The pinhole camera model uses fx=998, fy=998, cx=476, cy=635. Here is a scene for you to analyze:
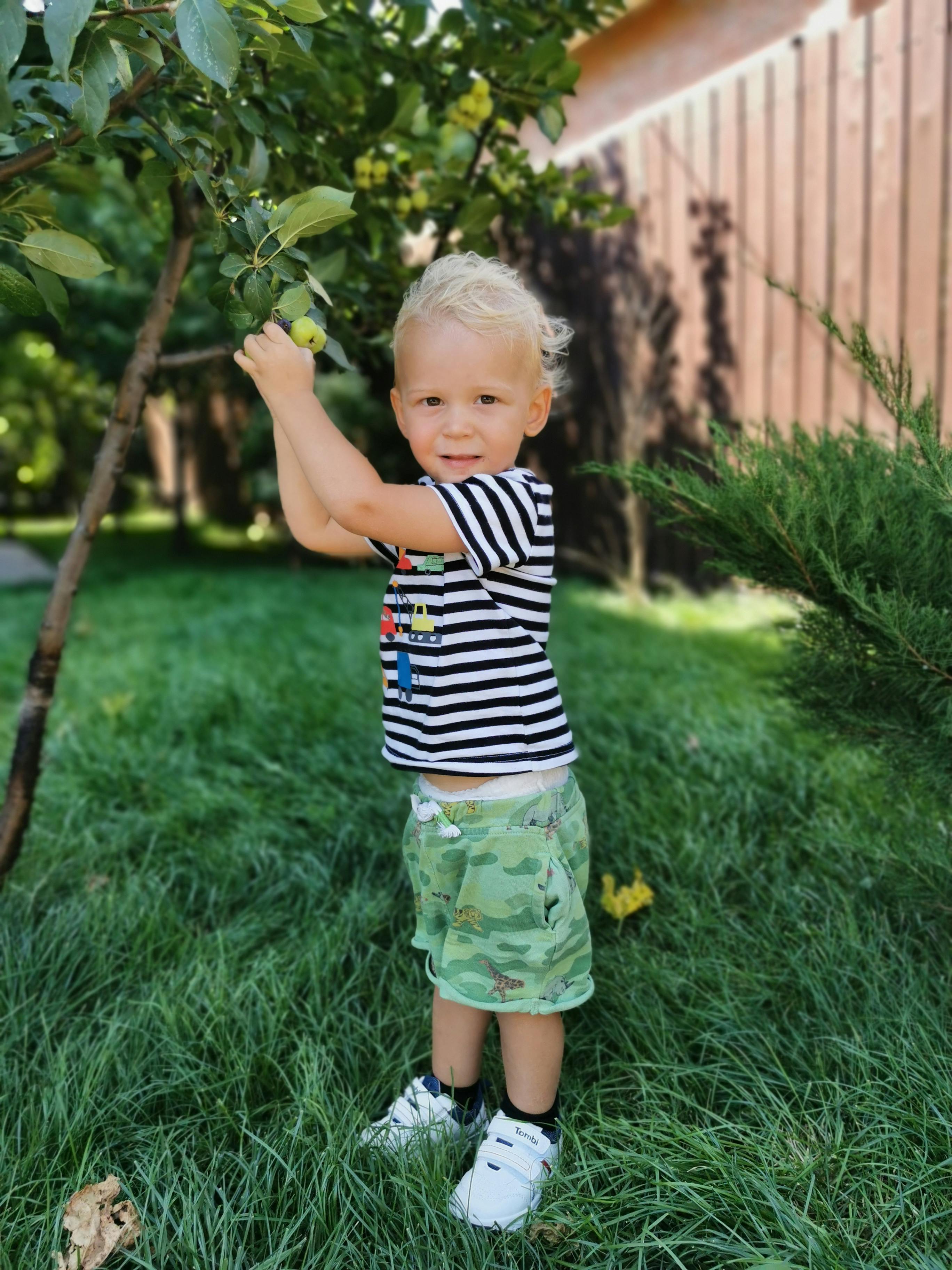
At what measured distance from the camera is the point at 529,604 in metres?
1.41

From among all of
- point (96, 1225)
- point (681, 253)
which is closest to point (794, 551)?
point (96, 1225)

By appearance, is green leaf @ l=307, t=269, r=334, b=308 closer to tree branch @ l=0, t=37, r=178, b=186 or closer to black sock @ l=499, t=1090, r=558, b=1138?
tree branch @ l=0, t=37, r=178, b=186

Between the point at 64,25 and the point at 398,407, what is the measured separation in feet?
2.10

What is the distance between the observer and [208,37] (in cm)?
101

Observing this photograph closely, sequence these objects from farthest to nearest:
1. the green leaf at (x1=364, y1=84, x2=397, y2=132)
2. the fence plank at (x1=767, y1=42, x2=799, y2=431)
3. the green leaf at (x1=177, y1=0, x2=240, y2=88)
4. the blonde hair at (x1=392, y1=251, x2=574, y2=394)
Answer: the fence plank at (x1=767, y1=42, x2=799, y2=431)
the green leaf at (x1=364, y1=84, x2=397, y2=132)
the blonde hair at (x1=392, y1=251, x2=574, y2=394)
the green leaf at (x1=177, y1=0, x2=240, y2=88)

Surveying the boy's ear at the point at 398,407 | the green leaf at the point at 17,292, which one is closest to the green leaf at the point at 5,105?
the green leaf at the point at 17,292

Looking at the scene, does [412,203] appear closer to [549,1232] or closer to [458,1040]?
[458,1040]

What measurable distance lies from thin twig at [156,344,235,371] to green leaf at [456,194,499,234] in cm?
49

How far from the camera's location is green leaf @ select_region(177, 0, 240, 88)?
1.00m

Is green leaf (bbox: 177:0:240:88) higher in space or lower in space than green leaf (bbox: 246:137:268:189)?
lower

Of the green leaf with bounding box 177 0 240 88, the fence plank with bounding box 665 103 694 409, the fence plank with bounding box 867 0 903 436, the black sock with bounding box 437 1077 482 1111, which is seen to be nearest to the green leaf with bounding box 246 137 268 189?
the green leaf with bounding box 177 0 240 88

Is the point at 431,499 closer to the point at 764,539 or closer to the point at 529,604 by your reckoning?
the point at 529,604

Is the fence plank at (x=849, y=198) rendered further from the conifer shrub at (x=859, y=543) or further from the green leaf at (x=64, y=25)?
the green leaf at (x=64, y=25)

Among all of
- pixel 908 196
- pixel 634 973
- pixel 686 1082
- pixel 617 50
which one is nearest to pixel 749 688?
pixel 634 973
